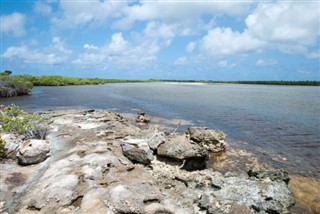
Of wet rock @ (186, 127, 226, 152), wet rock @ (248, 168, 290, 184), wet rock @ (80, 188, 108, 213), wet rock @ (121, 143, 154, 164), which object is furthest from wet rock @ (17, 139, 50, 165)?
wet rock @ (248, 168, 290, 184)

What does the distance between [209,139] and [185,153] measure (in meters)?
5.46

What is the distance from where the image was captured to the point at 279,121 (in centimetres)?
2952

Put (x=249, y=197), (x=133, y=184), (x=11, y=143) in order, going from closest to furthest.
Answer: (x=249, y=197) → (x=133, y=184) → (x=11, y=143)

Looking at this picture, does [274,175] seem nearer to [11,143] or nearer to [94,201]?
[94,201]

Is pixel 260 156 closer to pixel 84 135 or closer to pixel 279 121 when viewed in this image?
pixel 84 135

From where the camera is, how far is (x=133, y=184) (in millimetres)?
10281

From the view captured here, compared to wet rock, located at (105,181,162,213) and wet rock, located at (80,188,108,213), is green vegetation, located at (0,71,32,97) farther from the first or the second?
wet rock, located at (105,181,162,213)

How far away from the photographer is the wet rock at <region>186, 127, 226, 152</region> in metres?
18.3

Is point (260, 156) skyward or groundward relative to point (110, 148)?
groundward

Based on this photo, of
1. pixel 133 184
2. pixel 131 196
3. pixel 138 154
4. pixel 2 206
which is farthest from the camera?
pixel 138 154

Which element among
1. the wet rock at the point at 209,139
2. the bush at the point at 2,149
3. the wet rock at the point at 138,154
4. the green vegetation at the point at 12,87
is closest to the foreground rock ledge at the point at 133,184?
the wet rock at the point at 138,154

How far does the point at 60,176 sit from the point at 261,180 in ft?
26.7

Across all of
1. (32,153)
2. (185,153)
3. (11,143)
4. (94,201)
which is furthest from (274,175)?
(11,143)

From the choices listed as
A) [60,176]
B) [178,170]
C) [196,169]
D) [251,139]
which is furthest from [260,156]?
[60,176]
